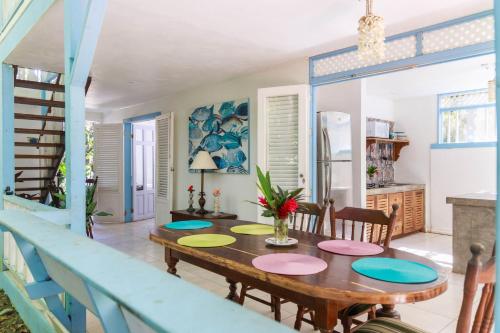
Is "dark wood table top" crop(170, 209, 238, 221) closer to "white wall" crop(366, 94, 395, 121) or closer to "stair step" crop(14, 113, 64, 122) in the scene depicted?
"stair step" crop(14, 113, 64, 122)

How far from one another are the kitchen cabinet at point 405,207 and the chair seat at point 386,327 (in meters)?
3.60

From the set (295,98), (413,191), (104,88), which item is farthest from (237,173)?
(413,191)

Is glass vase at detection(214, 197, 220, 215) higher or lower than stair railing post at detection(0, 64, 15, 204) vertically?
lower

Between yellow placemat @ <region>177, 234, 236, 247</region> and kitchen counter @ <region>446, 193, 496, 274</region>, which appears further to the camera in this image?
kitchen counter @ <region>446, 193, 496, 274</region>

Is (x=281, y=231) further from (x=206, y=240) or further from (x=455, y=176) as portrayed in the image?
(x=455, y=176)

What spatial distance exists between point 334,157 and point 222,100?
6.20ft

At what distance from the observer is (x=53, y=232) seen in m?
1.37

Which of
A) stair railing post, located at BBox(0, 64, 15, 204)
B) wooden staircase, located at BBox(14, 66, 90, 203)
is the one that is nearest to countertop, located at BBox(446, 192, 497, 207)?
wooden staircase, located at BBox(14, 66, 90, 203)

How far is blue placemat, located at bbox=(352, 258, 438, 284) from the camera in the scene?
56.0 inches

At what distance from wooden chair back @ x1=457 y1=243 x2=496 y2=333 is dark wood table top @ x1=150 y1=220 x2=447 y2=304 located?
0.59ft

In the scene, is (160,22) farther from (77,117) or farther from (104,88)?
(104,88)

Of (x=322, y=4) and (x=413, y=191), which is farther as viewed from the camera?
(x=413, y=191)

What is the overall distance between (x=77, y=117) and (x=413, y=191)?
5489 mm

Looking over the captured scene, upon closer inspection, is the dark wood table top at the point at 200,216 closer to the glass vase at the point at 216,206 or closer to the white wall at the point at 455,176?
the glass vase at the point at 216,206
